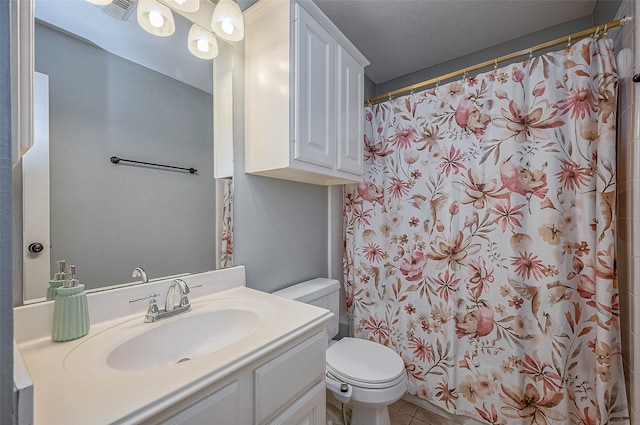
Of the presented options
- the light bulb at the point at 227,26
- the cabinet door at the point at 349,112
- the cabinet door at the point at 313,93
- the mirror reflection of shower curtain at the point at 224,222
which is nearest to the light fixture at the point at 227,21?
the light bulb at the point at 227,26

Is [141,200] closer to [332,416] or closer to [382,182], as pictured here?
[382,182]

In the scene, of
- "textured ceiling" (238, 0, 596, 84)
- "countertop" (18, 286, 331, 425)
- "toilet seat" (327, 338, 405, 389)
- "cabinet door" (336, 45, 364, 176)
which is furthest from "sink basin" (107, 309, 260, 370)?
"textured ceiling" (238, 0, 596, 84)

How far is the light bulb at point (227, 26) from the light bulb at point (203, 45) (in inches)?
4.0

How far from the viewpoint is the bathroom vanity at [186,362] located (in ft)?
1.61

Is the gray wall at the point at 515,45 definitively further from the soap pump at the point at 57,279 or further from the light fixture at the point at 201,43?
the soap pump at the point at 57,279

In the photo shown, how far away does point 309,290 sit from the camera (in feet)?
4.71

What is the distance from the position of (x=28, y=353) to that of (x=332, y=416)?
1406 millimetres

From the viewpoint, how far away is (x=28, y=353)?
643 mm

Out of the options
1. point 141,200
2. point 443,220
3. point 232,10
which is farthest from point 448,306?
point 232,10

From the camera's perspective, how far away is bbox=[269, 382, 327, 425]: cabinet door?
773 mm

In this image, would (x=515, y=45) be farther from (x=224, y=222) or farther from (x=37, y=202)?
(x=37, y=202)

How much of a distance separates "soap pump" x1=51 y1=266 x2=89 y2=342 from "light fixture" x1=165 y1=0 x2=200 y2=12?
1062 mm

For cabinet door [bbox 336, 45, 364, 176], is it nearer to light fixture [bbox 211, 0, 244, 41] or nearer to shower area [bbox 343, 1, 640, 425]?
shower area [bbox 343, 1, 640, 425]

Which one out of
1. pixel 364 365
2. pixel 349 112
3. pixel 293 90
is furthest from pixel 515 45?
pixel 364 365
